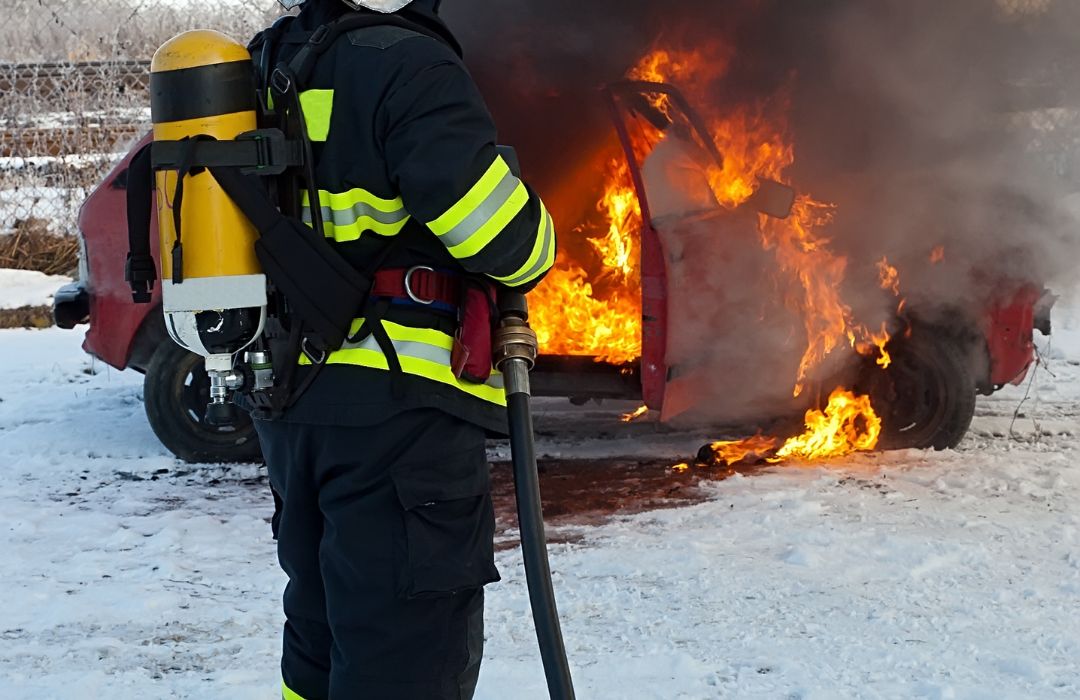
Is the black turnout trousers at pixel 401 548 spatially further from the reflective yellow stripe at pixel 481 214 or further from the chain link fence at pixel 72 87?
the chain link fence at pixel 72 87

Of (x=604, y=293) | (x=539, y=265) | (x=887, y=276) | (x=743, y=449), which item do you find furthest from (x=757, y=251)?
(x=539, y=265)

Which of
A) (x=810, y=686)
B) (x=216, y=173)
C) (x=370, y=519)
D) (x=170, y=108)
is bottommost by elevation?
(x=810, y=686)

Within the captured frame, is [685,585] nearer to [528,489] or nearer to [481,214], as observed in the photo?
[528,489]

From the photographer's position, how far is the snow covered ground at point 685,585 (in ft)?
11.0

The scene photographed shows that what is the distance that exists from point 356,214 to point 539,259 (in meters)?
0.41

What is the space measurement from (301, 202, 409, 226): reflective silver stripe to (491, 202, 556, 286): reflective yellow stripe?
0.24 meters

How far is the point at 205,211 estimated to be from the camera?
2260 millimetres

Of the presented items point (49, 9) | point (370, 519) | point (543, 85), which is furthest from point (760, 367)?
point (49, 9)

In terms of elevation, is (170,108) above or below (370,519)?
above

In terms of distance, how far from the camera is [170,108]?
2305 millimetres

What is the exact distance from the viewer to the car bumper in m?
5.57

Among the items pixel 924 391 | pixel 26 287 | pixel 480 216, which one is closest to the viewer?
pixel 480 216

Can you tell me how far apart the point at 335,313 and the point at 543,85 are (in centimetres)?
398

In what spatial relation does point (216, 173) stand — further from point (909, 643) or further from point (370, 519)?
point (909, 643)
